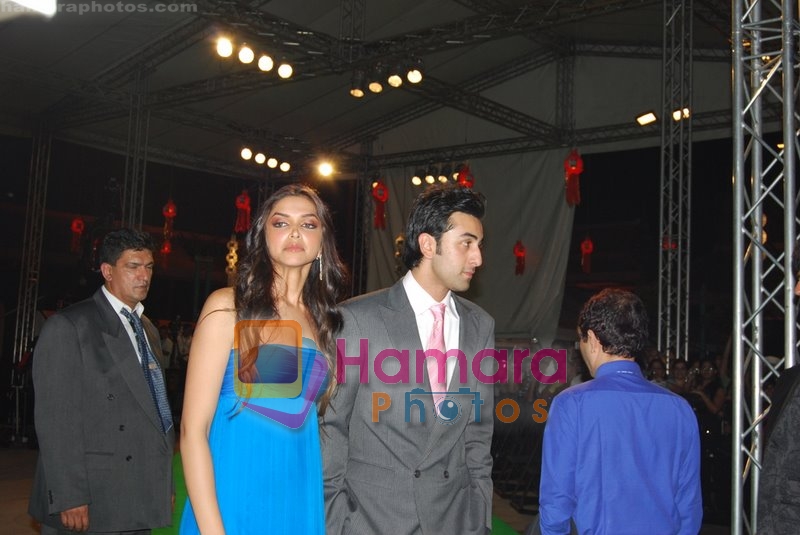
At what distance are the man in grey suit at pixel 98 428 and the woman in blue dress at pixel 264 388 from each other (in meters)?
0.93

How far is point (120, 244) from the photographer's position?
326 centimetres

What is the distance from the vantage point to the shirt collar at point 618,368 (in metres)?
2.68

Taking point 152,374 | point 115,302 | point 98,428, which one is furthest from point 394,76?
point 98,428

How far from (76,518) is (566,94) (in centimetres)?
1239

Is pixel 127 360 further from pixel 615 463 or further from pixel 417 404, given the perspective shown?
pixel 615 463

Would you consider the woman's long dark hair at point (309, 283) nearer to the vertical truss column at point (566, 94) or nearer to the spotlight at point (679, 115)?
the spotlight at point (679, 115)

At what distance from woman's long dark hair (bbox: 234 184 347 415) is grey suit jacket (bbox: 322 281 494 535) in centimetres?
7

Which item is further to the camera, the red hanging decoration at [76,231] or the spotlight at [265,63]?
the red hanging decoration at [76,231]

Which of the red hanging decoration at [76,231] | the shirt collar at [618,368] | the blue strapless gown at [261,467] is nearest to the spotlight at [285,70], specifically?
the red hanging decoration at [76,231]

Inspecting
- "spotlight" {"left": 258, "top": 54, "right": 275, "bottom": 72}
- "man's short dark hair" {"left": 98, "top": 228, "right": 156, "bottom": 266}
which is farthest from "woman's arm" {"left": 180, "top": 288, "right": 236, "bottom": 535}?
"spotlight" {"left": 258, "top": 54, "right": 275, "bottom": 72}

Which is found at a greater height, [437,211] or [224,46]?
[224,46]

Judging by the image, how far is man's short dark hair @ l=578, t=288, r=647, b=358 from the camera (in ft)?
8.85

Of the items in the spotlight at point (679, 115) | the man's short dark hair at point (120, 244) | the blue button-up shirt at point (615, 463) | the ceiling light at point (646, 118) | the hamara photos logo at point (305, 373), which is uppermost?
the ceiling light at point (646, 118)

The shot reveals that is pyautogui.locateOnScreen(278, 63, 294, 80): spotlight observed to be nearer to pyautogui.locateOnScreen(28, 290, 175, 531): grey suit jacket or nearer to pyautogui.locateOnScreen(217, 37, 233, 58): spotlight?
pyautogui.locateOnScreen(217, 37, 233, 58): spotlight
